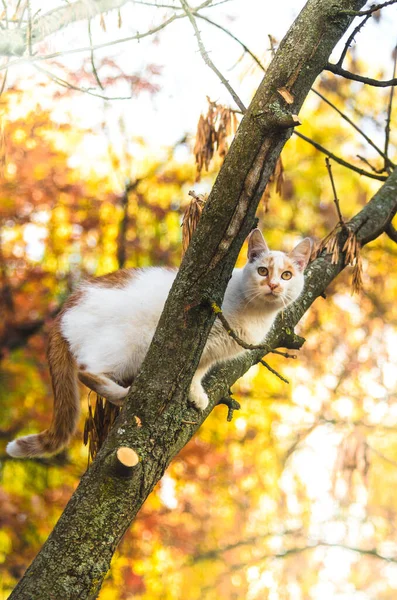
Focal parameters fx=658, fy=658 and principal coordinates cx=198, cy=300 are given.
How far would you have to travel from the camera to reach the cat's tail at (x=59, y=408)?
2645mm

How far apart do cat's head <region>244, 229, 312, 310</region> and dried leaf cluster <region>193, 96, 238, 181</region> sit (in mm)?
382

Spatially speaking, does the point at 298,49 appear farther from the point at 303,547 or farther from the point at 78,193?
the point at 303,547

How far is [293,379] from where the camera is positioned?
7141 millimetres

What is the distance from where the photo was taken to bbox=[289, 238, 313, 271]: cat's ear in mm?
2826

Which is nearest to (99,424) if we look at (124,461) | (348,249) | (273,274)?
(124,461)

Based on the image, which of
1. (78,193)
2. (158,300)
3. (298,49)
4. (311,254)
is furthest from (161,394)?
(78,193)

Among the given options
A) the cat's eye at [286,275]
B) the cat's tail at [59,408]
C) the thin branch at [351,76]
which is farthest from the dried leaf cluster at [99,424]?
the thin branch at [351,76]

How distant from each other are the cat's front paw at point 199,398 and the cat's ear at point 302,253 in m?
0.83

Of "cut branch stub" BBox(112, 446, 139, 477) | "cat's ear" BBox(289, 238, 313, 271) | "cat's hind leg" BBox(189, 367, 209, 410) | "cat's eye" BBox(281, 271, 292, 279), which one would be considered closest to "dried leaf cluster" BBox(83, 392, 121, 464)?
"cat's hind leg" BBox(189, 367, 209, 410)

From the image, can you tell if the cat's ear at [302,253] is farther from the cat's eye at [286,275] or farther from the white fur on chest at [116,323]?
the white fur on chest at [116,323]

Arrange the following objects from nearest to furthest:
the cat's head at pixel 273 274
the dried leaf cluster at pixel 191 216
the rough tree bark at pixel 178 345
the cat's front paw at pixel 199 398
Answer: the rough tree bark at pixel 178 345 → the cat's front paw at pixel 199 398 → the dried leaf cluster at pixel 191 216 → the cat's head at pixel 273 274

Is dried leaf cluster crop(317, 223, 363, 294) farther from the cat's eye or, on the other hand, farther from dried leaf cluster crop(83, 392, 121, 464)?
dried leaf cluster crop(83, 392, 121, 464)

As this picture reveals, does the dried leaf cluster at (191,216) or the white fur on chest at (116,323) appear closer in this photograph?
the dried leaf cluster at (191,216)

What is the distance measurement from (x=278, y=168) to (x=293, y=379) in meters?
4.49
